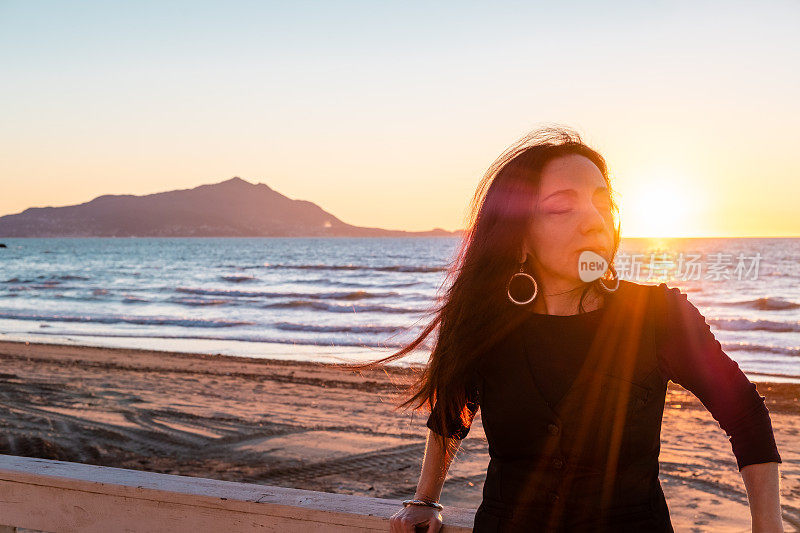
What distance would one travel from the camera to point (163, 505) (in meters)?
1.70

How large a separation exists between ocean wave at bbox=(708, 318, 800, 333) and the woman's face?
1939cm

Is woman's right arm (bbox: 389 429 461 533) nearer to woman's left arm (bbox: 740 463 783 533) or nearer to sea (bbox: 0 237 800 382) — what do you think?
sea (bbox: 0 237 800 382)

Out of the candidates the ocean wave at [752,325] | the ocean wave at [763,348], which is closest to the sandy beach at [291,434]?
the ocean wave at [763,348]

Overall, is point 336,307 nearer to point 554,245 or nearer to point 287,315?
point 287,315

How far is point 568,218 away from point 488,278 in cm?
26

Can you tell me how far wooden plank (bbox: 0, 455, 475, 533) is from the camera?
157 cm

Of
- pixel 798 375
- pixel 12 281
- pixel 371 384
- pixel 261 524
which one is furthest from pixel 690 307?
pixel 12 281

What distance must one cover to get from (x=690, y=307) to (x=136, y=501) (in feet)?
4.55

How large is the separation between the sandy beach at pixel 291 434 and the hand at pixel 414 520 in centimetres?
393

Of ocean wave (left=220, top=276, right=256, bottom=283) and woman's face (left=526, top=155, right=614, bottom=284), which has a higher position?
woman's face (left=526, top=155, right=614, bottom=284)

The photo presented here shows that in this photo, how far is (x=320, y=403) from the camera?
8.98 m

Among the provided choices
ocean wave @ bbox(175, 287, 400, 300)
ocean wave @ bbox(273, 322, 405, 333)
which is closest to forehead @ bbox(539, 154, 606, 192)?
ocean wave @ bbox(273, 322, 405, 333)

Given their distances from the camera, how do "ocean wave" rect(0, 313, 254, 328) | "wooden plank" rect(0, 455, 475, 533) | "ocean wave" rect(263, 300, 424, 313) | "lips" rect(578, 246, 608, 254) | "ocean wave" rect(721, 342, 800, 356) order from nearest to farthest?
"lips" rect(578, 246, 608, 254) → "wooden plank" rect(0, 455, 475, 533) → "ocean wave" rect(721, 342, 800, 356) → "ocean wave" rect(0, 313, 254, 328) → "ocean wave" rect(263, 300, 424, 313)

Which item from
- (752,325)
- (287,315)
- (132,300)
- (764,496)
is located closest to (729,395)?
(764,496)
